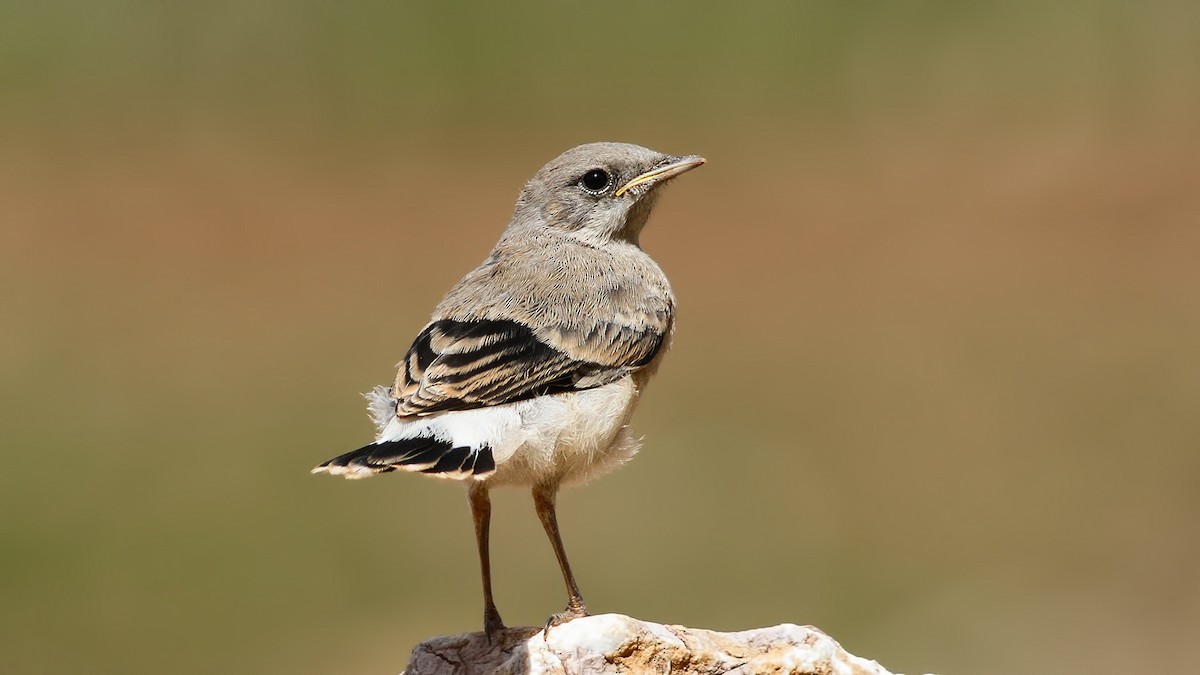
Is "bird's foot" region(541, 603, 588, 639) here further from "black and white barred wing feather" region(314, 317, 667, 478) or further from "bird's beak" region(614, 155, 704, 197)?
"bird's beak" region(614, 155, 704, 197)

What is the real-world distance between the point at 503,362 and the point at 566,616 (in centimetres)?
103

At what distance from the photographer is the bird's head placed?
23.3ft

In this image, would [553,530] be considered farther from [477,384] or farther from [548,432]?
[477,384]

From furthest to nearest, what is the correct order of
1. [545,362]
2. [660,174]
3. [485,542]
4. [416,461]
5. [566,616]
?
[660,174]
[485,542]
[545,362]
[566,616]
[416,461]

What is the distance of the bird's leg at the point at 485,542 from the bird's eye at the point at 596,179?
1836 mm

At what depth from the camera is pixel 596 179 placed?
712cm

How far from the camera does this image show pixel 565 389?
19.3 feet

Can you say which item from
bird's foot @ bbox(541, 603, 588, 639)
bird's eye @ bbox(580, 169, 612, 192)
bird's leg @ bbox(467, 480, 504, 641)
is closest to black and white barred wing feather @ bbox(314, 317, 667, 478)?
bird's leg @ bbox(467, 480, 504, 641)

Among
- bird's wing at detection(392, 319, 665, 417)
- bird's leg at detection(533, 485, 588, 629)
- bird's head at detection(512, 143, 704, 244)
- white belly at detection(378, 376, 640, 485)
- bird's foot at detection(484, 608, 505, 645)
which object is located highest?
bird's head at detection(512, 143, 704, 244)

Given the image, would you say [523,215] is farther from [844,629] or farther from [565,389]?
[844,629]

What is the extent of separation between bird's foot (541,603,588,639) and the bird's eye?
2315 mm

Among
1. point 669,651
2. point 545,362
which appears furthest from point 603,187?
point 669,651

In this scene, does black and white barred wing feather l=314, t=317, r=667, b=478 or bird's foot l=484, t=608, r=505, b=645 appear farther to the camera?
bird's foot l=484, t=608, r=505, b=645

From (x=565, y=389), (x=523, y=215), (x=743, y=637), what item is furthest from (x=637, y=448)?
(x=523, y=215)
